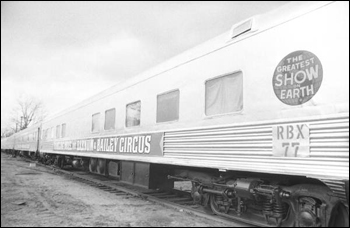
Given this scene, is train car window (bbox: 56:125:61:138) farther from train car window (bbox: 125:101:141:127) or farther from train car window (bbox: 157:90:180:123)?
train car window (bbox: 157:90:180:123)

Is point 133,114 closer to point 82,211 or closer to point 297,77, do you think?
point 82,211

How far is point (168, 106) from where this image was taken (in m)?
6.57

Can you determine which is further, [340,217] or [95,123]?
[95,123]

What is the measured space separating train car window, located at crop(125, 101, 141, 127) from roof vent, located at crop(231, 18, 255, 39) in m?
3.40

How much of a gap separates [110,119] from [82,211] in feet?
13.2

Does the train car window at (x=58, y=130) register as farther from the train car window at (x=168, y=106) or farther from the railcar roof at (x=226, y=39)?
the train car window at (x=168, y=106)

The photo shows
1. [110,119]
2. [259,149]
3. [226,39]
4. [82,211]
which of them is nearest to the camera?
[259,149]

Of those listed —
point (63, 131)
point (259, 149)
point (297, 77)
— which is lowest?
point (259, 149)

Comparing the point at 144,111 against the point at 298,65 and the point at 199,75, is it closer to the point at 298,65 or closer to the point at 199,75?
the point at 199,75

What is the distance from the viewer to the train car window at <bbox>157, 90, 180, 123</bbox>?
632 cm

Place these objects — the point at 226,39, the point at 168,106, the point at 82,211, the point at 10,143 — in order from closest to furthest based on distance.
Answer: the point at 226,39, the point at 82,211, the point at 168,106, the point at 10,143

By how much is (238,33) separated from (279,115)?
163 centimetres

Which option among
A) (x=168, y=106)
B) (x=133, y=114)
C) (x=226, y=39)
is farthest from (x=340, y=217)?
(x=133, y=114)

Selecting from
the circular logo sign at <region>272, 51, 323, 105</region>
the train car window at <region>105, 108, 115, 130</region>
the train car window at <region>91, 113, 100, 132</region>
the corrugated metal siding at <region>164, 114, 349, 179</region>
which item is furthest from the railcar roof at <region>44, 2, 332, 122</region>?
the train car window at <region>91, 113, 100, 132</region>
